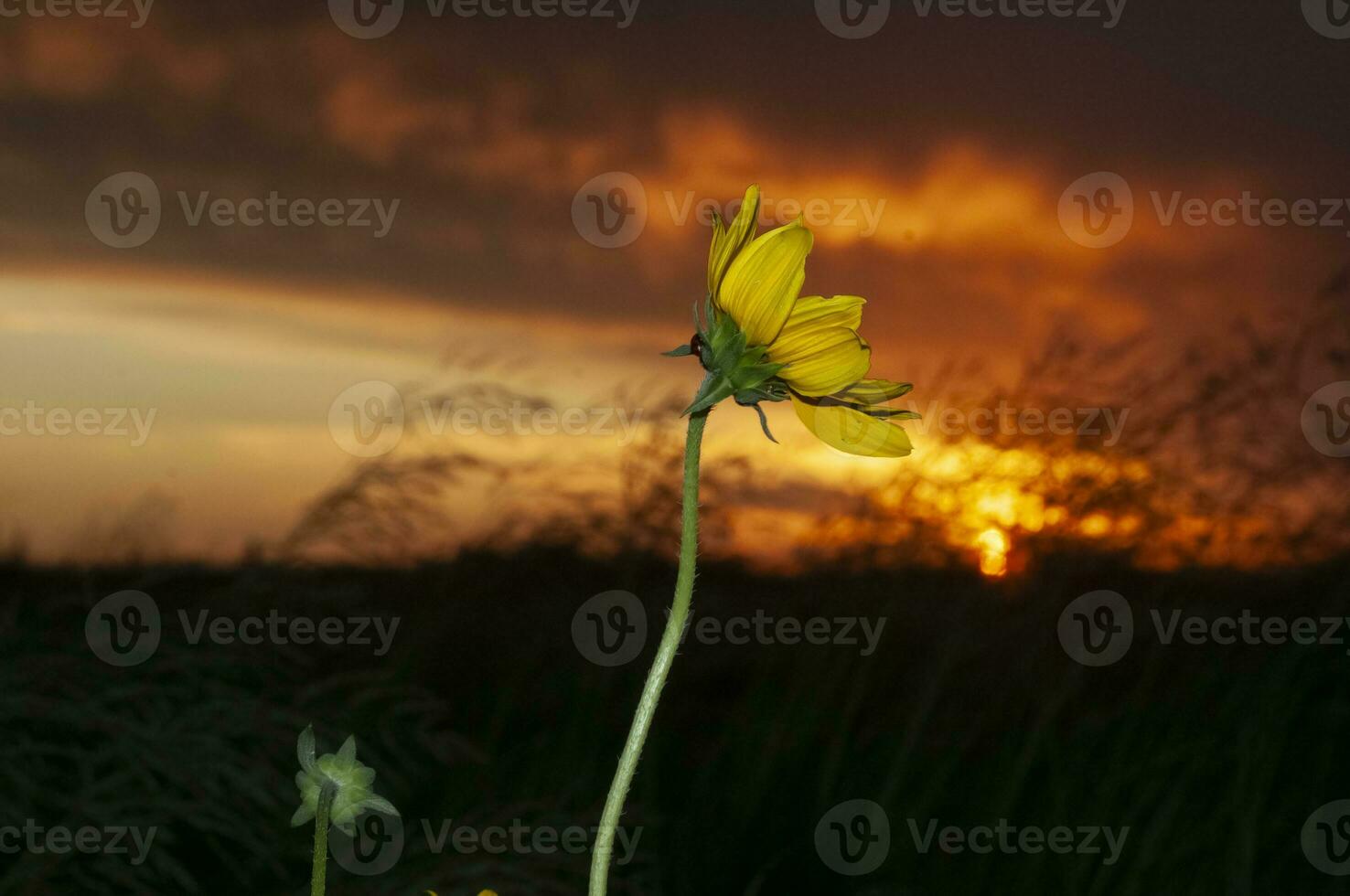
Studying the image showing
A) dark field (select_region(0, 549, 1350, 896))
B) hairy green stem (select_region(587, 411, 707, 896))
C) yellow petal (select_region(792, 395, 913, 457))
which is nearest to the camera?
hairy green stem (select_region(587, 411, 707, 896))

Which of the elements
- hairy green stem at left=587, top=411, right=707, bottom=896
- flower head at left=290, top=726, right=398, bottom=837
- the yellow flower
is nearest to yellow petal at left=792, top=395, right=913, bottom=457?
the yellow flower

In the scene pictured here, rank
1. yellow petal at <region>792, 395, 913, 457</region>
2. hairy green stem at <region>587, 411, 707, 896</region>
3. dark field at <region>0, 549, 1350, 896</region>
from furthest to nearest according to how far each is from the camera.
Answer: dark field at <region>0, 549, 1350, 896</region>
yellow petal at <region>792, 395, 913, 457</region>
hairy green stem at <region>587, 411, 707, 896</region>

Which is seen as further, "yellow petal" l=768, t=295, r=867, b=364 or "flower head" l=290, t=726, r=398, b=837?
"yellow petal" l=768, t=295, r=867, b=364

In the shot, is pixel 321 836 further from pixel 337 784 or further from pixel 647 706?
pixel 647 706

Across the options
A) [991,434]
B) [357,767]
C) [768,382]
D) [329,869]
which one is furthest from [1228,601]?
[357,767]

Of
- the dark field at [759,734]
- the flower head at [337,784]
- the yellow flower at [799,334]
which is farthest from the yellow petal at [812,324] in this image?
the dark field at [759,734]

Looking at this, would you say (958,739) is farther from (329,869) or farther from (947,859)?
(329,869)

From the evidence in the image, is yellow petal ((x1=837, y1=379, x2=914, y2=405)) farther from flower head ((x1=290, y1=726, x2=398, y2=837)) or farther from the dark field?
the dark field

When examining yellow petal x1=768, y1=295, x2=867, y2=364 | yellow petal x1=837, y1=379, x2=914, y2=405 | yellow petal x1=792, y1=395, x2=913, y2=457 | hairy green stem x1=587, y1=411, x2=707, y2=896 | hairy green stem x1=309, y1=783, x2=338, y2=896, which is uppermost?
yellow petal x1=768, y1=295, x2=867, y2=364

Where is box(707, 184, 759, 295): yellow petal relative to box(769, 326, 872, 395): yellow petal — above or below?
above
